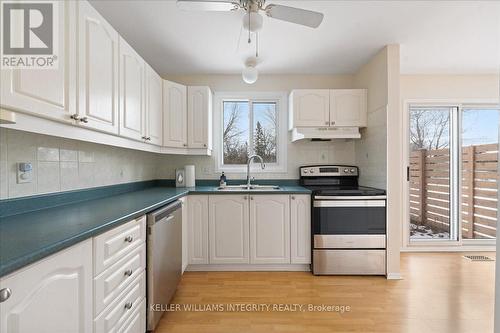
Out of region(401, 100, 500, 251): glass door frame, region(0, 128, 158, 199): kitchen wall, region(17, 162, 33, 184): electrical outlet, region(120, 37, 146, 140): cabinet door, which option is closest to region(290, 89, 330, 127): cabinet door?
region(401, 100, 500, 251): glass door frame

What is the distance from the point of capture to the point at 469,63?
316 cm

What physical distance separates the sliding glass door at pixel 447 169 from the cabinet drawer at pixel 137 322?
3.39 meters

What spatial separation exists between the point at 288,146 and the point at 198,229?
1600 millimetres

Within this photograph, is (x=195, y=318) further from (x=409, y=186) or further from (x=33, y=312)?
(x=409, y=186)

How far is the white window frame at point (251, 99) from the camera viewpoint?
3.50 metres

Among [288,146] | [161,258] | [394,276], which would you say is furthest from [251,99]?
[394,276]

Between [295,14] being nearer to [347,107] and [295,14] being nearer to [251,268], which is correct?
[347,107]

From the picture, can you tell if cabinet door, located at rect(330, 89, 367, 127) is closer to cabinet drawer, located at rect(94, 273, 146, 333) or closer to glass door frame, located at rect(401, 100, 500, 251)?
Result: glass door frame, located at rect(401, 100, 500, 251)

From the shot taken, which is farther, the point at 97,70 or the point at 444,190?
the point at 444,190

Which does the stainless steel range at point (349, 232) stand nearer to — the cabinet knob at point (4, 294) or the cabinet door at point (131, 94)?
the cabinet door at point (131, 94)

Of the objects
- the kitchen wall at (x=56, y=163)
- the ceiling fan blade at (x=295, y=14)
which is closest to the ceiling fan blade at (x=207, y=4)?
the ceiling fan blade at (x=295, y=14)

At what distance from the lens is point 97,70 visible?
5.16ft

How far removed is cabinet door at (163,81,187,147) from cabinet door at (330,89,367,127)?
5.82ft

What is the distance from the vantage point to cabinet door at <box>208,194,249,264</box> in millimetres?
2799
